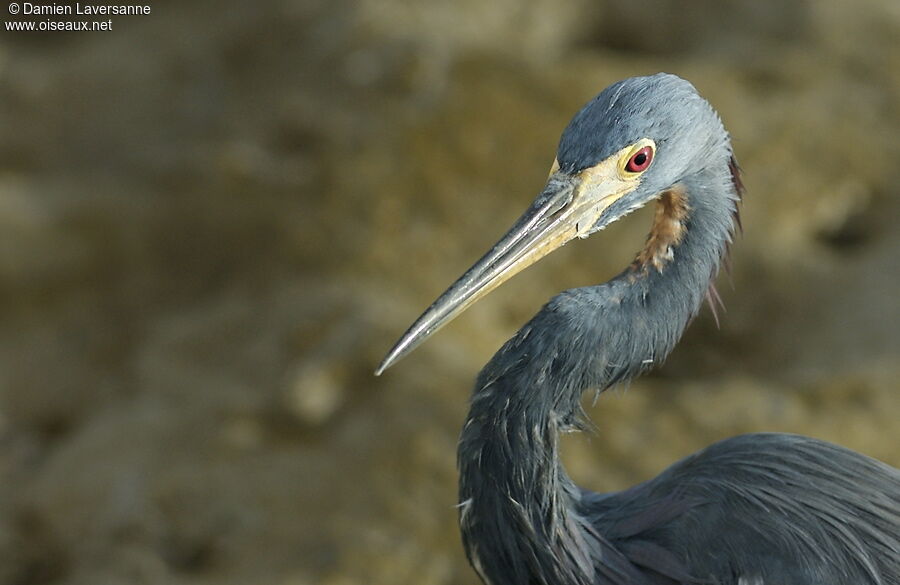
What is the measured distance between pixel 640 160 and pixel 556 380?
49 centimetres

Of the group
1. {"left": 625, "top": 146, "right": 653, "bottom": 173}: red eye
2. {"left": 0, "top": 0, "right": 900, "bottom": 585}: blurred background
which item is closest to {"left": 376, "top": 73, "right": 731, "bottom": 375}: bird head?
{"left": 625, "top": 146, "right": 653, "bottom": 173}: red eye

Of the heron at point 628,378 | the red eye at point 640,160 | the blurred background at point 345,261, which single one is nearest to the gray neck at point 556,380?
the heron at point 628,378

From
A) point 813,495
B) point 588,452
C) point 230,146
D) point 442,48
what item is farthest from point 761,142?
point 813,495

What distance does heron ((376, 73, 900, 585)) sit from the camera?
226 cm

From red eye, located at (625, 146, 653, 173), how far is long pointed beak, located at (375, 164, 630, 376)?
1.8 inches

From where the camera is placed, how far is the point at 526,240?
7.65ft

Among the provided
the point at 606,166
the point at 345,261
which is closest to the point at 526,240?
the point at 606,166

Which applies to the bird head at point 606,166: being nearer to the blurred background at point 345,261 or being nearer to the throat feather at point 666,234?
the throat feather at point 666,234

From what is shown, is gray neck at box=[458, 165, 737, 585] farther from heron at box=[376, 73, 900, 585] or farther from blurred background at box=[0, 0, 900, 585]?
blurred background at box=[0, 0, 900, 585]

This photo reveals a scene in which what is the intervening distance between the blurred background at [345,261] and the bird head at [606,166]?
4.71ft

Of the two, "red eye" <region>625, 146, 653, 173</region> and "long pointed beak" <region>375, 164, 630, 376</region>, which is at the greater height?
"red eye" <region>625, 146, 653, 173</region>

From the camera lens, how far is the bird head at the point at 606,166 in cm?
226

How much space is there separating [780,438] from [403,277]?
2050 millimetres

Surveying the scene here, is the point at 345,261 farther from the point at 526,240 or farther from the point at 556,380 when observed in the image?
the point at 556,380
